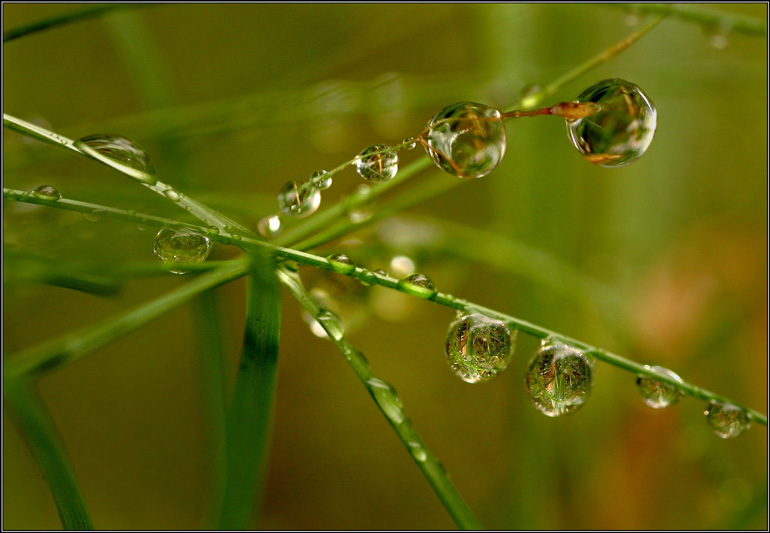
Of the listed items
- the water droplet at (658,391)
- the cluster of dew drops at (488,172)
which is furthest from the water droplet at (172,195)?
the water droplet at (658,391)

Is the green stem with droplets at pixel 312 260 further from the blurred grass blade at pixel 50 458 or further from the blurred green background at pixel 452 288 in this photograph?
the blurred green background at pixel 452 288

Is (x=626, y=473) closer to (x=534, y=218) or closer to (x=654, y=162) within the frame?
(x=534, y=218)

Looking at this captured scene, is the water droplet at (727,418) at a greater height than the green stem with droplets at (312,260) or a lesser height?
lesser

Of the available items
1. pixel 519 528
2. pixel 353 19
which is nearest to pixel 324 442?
pixel 519 528

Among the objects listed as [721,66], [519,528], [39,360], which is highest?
[721,66]

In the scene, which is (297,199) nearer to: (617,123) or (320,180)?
(320,180)

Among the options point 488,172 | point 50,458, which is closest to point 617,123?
point 488,172
